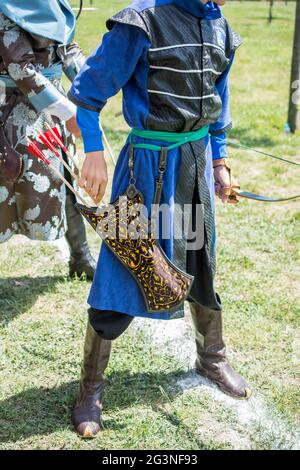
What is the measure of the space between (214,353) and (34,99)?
1.36m

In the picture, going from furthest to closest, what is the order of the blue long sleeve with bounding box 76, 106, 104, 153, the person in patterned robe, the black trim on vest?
the person in patterned robe, the blue long sleeve with bounding box 76, 106, 104, 153, the black trim on vest

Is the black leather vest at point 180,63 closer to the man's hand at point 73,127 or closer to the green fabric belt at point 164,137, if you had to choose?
the green fabric belt at point 164,137

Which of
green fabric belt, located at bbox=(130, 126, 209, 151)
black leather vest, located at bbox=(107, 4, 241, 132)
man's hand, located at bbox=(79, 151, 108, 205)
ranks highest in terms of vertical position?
black leather vest, located at bbox=(107, 4, 241, 132)

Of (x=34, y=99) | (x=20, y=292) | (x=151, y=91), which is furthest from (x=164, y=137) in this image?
(x=20, y=292)

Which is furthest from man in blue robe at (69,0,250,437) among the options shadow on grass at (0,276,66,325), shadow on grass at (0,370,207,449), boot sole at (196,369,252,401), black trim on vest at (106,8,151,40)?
shadow on grass at (0,276,66,325)

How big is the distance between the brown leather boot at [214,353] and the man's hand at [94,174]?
734 mm

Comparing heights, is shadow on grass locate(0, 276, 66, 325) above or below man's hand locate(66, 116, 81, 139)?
below

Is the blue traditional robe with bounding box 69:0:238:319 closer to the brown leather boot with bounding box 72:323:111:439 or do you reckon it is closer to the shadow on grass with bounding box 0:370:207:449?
the brown leather boot with bounding box 72:323:111:439

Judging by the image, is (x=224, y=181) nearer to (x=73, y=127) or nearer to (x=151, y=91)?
(x=151, y=91)

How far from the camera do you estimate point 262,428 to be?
261 centimetres

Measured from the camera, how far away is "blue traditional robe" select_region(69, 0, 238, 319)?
218 centimetres

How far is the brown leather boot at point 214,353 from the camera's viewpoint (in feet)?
9.21
